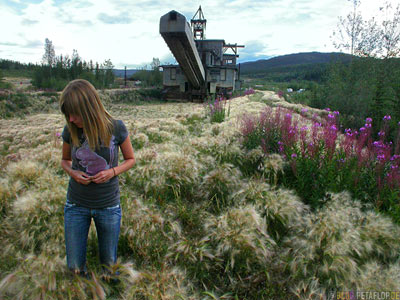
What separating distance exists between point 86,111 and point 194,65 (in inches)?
455

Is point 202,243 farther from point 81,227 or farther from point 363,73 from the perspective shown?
point 363,73

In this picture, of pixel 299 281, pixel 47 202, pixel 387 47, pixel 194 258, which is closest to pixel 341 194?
pixel 299 281

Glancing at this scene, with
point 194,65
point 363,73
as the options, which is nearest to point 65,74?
point 194,65

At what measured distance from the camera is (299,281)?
2330 millimetres

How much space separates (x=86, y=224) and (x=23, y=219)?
1.09 m

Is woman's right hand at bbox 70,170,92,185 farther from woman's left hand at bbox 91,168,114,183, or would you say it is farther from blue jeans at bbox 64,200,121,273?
blue jeans at bbox 64,200,121,273

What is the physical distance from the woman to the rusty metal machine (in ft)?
19.7

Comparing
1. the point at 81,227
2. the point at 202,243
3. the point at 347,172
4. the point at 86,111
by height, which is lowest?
the point at 202,243

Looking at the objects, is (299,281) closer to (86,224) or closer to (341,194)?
(341,194)

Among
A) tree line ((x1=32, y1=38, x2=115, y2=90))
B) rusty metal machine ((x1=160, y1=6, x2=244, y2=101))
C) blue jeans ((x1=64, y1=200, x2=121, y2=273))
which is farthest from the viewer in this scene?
tree line ((x1=32, y1=38, x2=115, y2=90))

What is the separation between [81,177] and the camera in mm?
2035

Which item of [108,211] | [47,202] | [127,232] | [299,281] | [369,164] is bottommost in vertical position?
[299,281]

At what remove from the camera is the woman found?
80.4 inches

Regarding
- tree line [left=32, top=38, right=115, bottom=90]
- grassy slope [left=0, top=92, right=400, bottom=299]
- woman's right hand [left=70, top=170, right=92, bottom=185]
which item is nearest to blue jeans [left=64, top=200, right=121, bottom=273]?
Answer: grassy slope [left=0, top=92, right=400, bottom=299]
